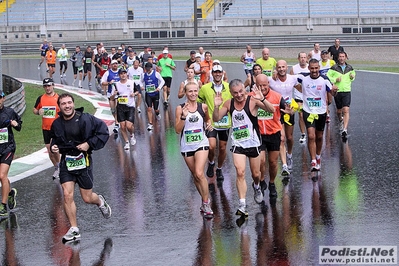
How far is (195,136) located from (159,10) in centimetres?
4340

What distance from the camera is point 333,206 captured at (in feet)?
35.0

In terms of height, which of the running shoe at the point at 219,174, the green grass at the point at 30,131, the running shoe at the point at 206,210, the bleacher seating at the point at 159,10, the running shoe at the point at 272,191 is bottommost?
the running shoe at the point at 206,210

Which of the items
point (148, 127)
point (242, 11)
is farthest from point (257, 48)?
point (148, 127)

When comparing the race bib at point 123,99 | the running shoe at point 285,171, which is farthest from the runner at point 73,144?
the race bib at point 123,99

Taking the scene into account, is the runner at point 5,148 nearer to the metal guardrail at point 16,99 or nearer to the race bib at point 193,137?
the race bib at point 193,137

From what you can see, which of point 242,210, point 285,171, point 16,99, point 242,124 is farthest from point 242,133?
point 16,99

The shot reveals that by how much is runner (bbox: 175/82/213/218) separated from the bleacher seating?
39.5 meters

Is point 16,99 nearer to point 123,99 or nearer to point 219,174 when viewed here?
point 123,99

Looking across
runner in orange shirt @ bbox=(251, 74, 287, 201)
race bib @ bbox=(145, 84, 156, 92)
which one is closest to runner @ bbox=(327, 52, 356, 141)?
race bib @ bbox=(145, 84, 156, 92)

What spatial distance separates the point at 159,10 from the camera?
174 ft

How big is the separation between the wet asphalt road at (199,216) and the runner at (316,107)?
426mm

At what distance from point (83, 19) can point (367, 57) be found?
825 inches

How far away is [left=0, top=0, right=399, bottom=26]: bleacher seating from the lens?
49.3 m

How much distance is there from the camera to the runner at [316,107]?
13.2 m
